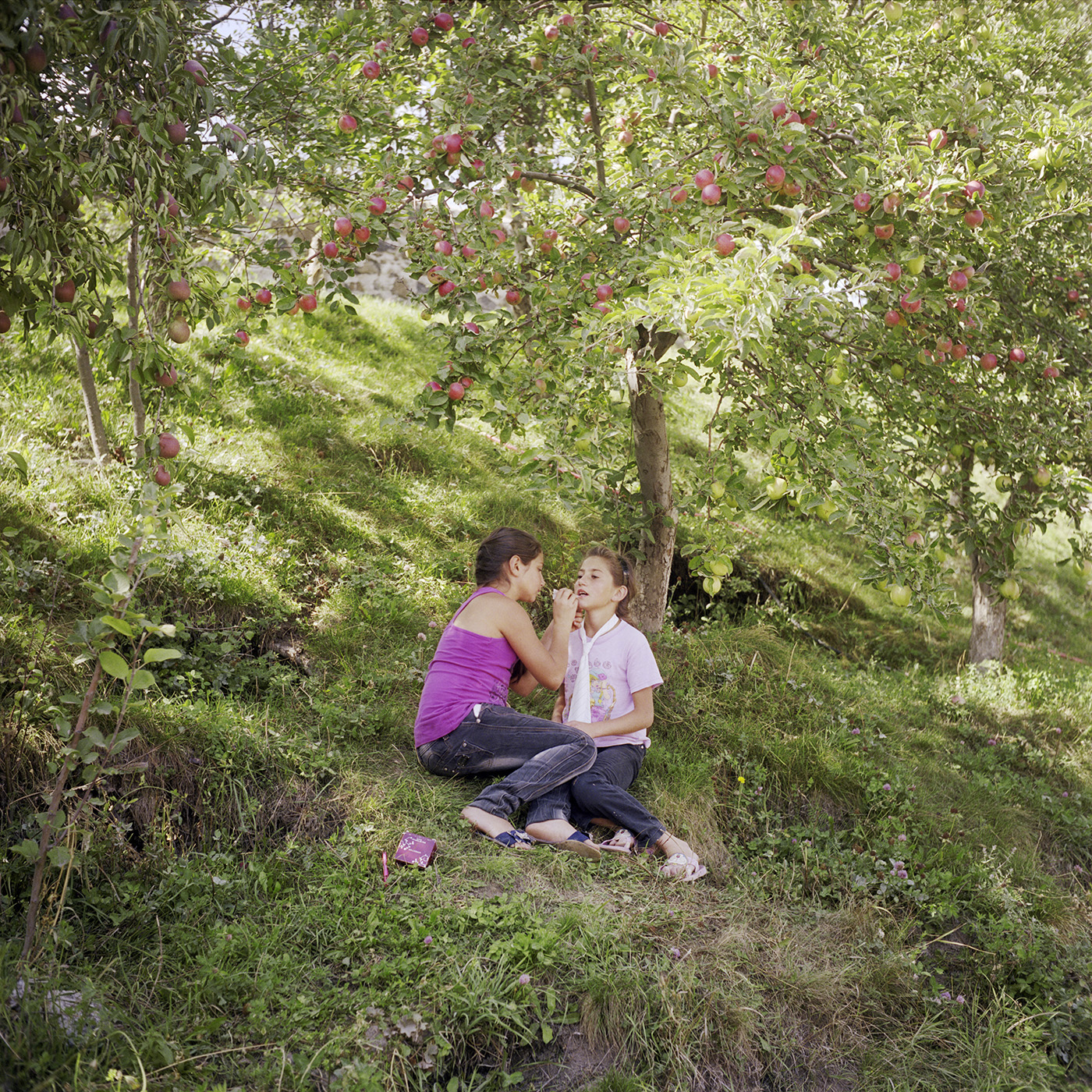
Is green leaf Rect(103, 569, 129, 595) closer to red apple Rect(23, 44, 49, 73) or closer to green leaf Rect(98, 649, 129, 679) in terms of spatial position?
green leaf Rect(98, 649, 129, 679)

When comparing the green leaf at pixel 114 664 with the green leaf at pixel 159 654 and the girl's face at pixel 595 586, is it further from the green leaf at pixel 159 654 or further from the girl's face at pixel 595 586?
the girl's face at pixel 595 586

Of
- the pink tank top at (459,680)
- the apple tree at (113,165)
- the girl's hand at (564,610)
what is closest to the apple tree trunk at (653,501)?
the girl's hand at (564,610)

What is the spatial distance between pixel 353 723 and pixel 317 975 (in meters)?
1.38

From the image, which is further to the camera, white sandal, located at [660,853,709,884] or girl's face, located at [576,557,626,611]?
girl's face, located at [576,557,626,611]

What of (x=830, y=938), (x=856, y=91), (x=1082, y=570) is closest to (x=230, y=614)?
(x=830, y=938)

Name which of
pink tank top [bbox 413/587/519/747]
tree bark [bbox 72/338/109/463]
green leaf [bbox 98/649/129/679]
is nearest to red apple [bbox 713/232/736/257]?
pink tank top [bbox 413/587/519/747]

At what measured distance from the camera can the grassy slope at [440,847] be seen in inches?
96.0

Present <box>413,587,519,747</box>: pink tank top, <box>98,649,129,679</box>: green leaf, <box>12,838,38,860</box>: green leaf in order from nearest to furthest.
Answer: <box>98,649,129,679</box>: green leaf → <box>12,838,38,860</box>: green leaf → <box>413,587,519,747</box>: pink tank top

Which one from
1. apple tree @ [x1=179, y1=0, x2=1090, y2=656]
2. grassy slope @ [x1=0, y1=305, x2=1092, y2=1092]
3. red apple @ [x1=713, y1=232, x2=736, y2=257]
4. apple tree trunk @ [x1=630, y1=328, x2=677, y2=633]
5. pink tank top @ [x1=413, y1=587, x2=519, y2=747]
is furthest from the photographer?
apple tree trunk @ [x1=630, y1=328, x2=677, y2=633]

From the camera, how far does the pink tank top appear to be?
3.50m

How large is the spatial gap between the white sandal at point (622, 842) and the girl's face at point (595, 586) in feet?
3.14

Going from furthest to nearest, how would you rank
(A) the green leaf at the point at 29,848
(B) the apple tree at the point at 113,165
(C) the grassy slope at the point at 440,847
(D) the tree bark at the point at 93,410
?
(D) the tree bark at the point at 93,410 → (C) the grassy slope at the point at 440,847 → (A) the green leaf at the point at 29,848 → (B) the apple tree at the point at 113,165

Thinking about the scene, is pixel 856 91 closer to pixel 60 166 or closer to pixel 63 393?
pixel 60 166

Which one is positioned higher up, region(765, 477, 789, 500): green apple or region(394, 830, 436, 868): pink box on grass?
region(765, 477, 789, 500): green apple
